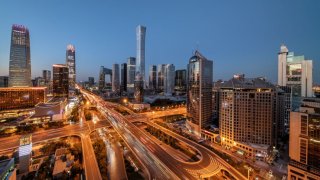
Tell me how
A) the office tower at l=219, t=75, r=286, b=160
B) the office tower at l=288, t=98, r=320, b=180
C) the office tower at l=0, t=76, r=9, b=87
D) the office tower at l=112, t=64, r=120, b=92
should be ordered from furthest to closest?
1. the office tower at l=112, t=64, r=120, b=92
2. the office tower at l=0, t=76, r=9, b=87
3. the office tower at l=219, t=75, r=286, b=160
4. the office tower at l=288, t=98, r=320, b=180

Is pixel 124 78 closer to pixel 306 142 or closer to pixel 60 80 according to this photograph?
pixel 60 80

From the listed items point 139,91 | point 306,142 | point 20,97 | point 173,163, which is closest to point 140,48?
point 139,91

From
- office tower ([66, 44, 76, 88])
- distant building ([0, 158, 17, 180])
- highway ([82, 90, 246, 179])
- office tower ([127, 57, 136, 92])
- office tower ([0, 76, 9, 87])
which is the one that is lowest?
highway ([82, 90, 246, 179])

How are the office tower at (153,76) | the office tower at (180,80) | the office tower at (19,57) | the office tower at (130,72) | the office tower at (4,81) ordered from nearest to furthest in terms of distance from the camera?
the office tower at (19,57), the office tower at (4,81), the office tower at (130,72), the office tower at (180,80), the office tower at (153,76)

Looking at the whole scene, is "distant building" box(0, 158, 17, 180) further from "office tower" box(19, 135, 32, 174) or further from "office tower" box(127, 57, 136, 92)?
"office tower" box(127, 57, 136, 92)

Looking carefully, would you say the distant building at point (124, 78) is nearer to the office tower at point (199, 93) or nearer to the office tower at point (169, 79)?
the office tower at point (169, 79)

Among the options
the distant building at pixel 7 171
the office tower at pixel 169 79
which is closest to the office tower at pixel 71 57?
the office tower at pixel 169 79

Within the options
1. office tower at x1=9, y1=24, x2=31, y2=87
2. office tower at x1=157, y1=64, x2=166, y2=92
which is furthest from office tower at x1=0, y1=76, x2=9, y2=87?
office tower at x1=157, y1=64, x2=166, y2=92
